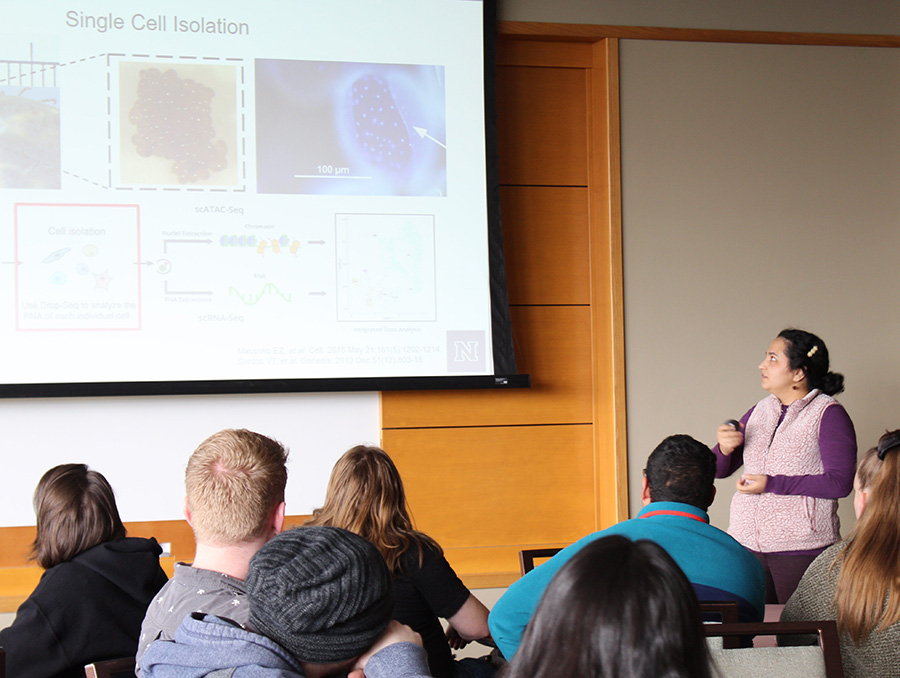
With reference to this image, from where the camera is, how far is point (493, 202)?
3609 millimetres

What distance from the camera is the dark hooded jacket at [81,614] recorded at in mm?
1680

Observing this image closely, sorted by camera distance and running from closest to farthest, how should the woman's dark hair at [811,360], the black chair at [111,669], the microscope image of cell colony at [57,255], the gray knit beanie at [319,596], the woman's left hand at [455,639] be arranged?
1. the gray knit beanie at [319,596]
2. the black chair at [111,669]
3. the woman's left hand at [455,639]
4. the woman's dark hair at [811,360]
5. the microscope image of cell colony at [57,255]

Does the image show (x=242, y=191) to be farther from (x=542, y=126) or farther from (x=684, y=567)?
(x=684, y=567)

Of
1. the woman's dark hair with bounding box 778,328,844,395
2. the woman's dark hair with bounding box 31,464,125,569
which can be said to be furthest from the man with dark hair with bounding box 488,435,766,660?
the woman's dark hair with bounding box 778,328,844,395

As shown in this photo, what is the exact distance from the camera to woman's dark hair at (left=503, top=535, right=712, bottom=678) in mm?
737

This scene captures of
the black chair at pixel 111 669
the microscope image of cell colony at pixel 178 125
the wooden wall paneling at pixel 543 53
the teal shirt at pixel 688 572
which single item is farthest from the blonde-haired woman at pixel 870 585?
the microscope image of cell colony at pixel 178 125

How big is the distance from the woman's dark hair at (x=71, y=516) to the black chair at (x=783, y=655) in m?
1.28

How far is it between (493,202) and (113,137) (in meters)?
1.60

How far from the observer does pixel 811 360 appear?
9.24ft

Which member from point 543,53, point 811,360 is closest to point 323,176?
point 543,53

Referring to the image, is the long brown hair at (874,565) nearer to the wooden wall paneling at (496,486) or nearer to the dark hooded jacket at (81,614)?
the dark hooded jacket at (81,614)

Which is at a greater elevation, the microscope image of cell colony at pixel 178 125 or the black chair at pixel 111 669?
the microscope image of cell colony at pixel 178 125

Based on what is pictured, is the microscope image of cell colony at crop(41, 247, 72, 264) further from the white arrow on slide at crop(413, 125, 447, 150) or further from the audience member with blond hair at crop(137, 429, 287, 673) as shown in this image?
the audience member with blond hair at crop(137, 429, 287, 673)

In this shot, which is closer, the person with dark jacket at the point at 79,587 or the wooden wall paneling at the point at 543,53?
the person with dark jacket at the point at 79,587
